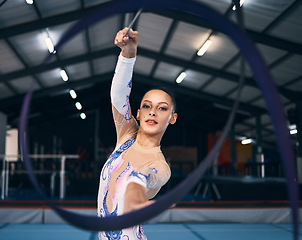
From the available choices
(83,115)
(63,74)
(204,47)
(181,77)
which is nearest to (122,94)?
(204,47)

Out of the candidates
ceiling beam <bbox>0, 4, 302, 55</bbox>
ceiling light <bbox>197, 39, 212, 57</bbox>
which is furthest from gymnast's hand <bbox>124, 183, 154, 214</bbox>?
ceiling light <bbox>197, 39, 212, 57</bbox>

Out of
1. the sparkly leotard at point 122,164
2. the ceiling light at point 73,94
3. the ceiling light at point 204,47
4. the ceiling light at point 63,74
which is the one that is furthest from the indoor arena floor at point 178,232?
the ceiling light at point 73,94

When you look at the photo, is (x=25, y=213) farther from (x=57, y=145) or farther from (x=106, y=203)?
(x=57, y=145)

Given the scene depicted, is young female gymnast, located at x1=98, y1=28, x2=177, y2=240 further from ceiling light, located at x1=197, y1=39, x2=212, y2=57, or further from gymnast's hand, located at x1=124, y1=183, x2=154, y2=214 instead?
ceiling light, located at x1=197, y1=39, x2=212, y2=57

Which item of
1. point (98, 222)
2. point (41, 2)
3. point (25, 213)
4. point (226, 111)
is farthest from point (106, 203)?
point (226, 111)

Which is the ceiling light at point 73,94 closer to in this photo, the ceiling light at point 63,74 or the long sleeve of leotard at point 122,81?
the ceiling light at point 63,74

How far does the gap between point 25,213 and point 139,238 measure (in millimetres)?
3936

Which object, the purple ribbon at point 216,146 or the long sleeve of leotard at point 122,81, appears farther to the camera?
the long sleeve of leotard at point 122,81

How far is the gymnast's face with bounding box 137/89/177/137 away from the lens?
121 cm

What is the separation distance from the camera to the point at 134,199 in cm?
88

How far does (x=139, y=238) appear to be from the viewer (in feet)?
4.02

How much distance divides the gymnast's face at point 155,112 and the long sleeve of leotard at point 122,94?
9 cm

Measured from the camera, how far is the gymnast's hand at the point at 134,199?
0.86 metres

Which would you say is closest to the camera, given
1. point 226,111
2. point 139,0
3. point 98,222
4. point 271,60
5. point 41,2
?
point 98,222
